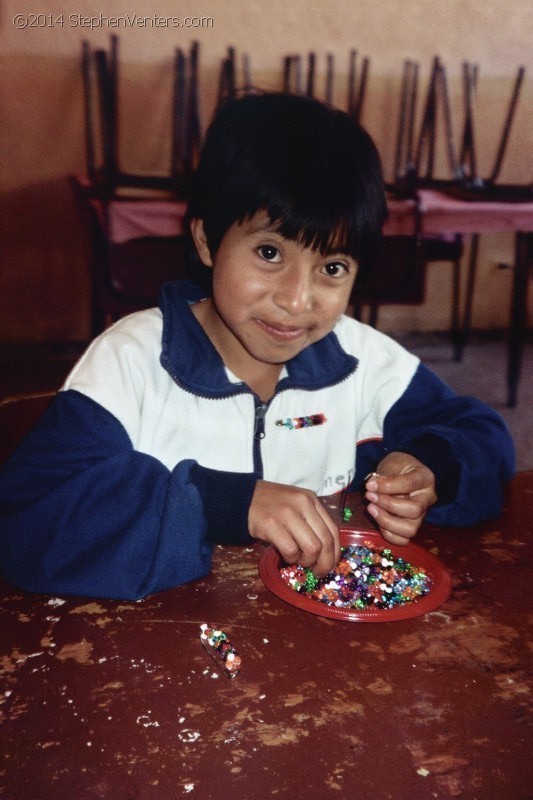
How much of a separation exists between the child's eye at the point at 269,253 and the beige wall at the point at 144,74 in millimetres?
3349

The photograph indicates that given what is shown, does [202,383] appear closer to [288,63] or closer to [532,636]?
[532,636]

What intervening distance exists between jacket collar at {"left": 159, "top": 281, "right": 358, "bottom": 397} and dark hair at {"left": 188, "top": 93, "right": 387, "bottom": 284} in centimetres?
12

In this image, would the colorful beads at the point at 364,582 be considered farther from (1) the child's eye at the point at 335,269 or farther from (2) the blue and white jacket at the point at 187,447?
(1) the child's eye at the point at 335,269

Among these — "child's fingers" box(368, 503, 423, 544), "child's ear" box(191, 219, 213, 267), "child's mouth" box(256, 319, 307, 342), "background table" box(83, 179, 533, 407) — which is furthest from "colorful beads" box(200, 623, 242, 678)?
"background table" box(83, 179, 533, 407)

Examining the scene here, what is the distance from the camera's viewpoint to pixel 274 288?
106 centimetres

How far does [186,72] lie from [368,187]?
11.3ft

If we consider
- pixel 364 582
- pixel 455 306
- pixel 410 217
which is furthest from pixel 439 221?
pixel 364 582

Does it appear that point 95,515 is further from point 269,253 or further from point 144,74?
point 144,74

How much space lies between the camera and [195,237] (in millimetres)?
1241

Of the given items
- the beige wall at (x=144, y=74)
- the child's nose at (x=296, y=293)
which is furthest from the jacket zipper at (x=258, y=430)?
the beige wall at (x=144, y=74)

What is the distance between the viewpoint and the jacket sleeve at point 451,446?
0.99 m

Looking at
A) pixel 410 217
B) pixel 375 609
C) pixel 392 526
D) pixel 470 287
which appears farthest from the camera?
pixel 470 287

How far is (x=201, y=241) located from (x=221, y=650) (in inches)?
28.8

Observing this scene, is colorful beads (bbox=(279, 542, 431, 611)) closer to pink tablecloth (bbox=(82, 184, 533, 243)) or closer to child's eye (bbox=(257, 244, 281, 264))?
child's eye (bbox=(257, 244, 281, 264))
